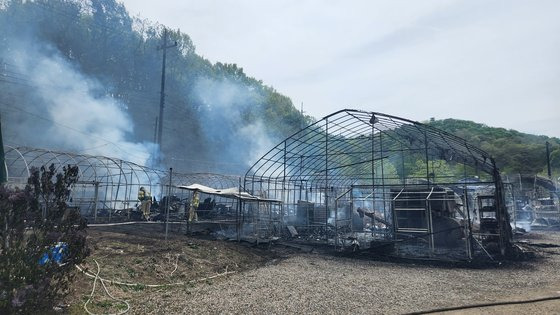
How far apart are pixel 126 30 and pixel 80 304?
45.6 m

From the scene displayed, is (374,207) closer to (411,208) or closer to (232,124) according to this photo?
(411,208)

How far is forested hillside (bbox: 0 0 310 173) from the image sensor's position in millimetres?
35031

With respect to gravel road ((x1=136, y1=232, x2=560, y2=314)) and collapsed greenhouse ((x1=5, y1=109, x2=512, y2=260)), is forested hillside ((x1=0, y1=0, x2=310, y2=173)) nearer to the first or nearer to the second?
collapsed greenhouse ((x1=5, y1=109, x2=512, y2=260))

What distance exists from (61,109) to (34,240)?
36.1 meters

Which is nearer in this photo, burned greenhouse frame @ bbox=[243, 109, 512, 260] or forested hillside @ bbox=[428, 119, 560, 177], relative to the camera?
burned greenhouse frame @ bbox=[243, 109, 512, 260]

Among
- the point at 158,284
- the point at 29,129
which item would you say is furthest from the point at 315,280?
the point at 29,129

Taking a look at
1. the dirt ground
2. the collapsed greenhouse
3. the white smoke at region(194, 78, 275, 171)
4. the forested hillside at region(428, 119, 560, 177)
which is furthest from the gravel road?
the forested hillside at region(428, 119, 560, 177)

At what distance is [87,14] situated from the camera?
42.2 metres

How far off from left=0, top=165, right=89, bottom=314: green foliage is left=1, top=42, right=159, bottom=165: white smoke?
99.0 feet

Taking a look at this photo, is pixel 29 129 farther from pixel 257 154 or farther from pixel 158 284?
pixel 158 284

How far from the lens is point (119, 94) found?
141 ft

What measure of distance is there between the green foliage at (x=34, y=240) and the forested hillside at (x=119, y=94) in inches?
1182

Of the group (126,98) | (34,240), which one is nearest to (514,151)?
(126,98)

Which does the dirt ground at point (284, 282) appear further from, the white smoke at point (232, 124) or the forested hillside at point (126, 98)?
the white smoke at point (232, 124)
